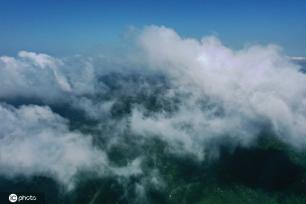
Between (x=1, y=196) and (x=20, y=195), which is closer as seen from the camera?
(x=20, y=195)

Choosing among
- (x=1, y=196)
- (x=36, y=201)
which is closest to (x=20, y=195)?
(x=36, y=201)

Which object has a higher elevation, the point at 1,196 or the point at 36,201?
the point at 1,196

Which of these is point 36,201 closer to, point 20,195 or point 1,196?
point 20,195

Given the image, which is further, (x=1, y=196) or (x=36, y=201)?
(x=1, y=196)
